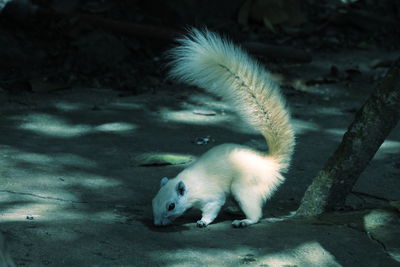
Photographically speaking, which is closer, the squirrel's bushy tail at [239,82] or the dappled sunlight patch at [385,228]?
the dappled sunlight patch at [385,228]

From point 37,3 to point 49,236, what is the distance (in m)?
5.96

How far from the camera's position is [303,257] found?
3.65 m

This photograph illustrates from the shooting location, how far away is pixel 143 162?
5496 millimetres

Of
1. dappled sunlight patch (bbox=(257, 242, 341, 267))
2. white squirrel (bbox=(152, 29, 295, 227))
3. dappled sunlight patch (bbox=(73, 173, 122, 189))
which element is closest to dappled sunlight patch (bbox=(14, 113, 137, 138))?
dappled sunlight patch (bbox=(73, 173, 122, 189))

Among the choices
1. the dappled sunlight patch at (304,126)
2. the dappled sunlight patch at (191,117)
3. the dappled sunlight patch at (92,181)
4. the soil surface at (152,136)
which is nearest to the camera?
the soil surface at (152,136)

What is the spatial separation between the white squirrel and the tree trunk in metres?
0.27

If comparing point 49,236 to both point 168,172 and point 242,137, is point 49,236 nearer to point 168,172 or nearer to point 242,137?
point 168,172

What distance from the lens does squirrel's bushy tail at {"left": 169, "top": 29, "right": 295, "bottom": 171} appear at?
4.19m

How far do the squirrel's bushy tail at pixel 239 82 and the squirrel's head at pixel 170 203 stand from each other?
0.63 m

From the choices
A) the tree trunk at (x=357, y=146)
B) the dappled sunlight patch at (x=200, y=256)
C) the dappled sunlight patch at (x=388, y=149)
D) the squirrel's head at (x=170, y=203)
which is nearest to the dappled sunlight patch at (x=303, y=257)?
the dappled sunlight patch at (x=200, y=256)

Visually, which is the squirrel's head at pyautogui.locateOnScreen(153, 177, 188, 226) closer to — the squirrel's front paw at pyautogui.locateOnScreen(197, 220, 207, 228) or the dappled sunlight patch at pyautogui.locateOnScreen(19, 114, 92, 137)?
the squirrel's front paw at pyautogui.locateOnScreen(197, 220, 207, 228)

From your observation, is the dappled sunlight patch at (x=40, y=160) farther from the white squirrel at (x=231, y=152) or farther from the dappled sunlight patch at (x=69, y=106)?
the dappled sunlight patch at (x=69, y=106)

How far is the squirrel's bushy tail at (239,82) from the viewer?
13.8ft

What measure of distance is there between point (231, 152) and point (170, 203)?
0.55 m
